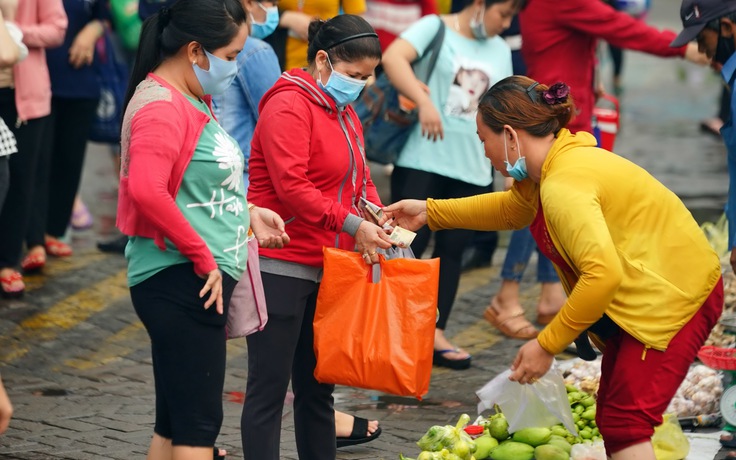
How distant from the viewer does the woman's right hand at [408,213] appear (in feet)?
15.3

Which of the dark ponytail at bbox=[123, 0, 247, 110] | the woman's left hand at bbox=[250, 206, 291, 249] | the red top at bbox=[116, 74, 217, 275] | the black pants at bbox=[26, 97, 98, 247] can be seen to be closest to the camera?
the red top at bbox=[116, 74, 217, 275]

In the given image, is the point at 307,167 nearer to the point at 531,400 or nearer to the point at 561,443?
the point at 531,400

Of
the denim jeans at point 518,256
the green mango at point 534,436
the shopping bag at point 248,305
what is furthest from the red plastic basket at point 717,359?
the shopping bag at point 248,305

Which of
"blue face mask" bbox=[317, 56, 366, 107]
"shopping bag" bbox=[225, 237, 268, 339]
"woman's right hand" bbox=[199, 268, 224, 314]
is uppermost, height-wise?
"blue face mask" bbox=[317, 56, 366, 107]

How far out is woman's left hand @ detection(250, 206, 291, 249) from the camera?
416cm

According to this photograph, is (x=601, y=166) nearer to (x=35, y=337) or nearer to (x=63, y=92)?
(x=35, y=337)

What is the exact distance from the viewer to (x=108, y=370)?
6.27 m

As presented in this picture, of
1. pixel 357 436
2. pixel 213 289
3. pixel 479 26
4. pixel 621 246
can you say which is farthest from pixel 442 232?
pixel 213 289

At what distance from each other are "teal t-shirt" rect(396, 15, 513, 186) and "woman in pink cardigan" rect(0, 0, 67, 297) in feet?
7.24

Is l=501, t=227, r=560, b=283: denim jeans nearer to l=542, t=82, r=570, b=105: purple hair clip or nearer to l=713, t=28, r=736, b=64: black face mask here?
l=713, t=28, r=736, b=64: black face mask

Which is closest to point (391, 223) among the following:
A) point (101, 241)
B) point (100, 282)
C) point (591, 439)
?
point (591, 439)

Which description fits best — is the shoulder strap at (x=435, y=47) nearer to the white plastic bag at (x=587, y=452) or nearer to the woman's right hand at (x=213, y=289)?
the white plastic bag at (x=587, y=452)

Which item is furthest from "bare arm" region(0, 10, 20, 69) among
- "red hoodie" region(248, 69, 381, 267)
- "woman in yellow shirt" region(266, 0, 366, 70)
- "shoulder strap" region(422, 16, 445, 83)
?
"shoulder strap" region(422, 16, 445, 83)

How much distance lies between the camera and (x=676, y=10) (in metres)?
22.0
